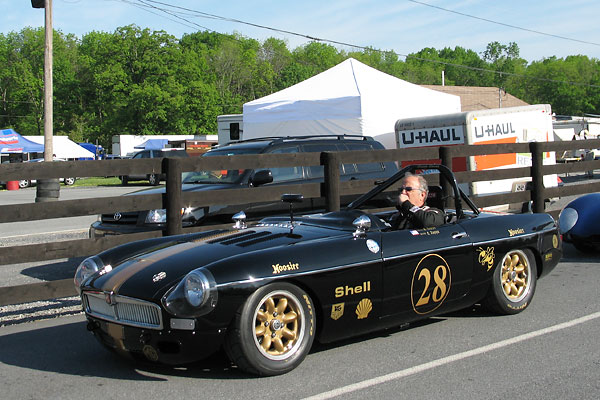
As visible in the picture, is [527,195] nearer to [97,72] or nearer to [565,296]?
[565,296]

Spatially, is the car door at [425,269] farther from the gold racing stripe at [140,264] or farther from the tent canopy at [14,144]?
the tent canopy at [14,144]

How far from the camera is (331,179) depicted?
7.68 meters

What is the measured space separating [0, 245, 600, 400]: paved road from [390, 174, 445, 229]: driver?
2.82ft

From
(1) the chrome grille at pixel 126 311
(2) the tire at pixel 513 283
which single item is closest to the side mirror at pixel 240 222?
(1) the chrome grille at pixel 126 311

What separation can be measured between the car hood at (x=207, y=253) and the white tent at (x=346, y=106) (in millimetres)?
12717

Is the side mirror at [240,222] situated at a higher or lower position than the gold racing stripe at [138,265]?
higher

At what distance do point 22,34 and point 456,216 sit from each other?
314 ft

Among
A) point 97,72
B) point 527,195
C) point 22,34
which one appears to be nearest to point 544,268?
point 527,195

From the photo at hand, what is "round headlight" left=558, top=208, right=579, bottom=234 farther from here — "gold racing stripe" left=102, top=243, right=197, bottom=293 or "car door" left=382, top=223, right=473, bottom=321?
"gold racing stripe" left=102, top=243, right=197, bottom=293

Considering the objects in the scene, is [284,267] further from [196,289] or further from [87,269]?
[87,269]

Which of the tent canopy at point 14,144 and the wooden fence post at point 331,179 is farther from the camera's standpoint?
the tent canopy at point 14,144

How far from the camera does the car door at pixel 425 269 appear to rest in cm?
465

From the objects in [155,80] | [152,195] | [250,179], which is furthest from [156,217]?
[155,80]

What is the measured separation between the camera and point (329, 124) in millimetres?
18000
